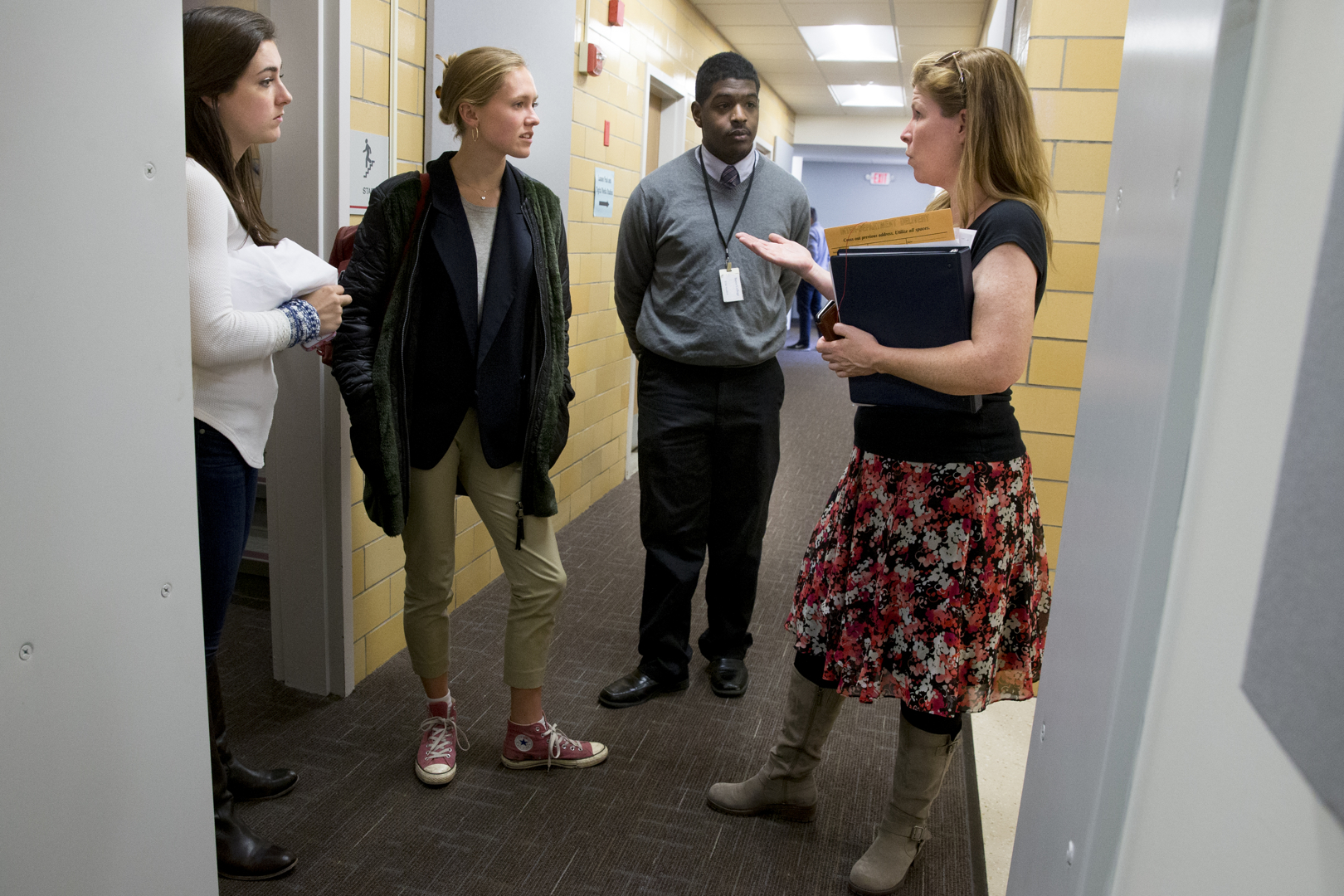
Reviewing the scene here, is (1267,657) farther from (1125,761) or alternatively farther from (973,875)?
(973,875)

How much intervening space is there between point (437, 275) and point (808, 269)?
0.79 metres

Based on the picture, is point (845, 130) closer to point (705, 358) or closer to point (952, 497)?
point (705, 358)

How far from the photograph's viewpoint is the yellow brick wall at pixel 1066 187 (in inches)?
93.5

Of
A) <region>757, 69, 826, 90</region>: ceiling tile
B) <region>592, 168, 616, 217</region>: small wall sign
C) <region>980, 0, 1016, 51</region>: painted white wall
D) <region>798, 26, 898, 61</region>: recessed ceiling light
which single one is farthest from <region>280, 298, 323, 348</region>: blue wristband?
<region>757, 69, 826, 90</region>: ceiling tile

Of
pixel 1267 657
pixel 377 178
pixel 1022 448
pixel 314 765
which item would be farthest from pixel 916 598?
pixel 377 178

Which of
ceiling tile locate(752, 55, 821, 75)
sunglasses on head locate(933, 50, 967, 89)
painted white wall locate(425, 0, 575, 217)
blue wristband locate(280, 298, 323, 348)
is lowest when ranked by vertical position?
blue wristband locate(280, 298, 323, 348)

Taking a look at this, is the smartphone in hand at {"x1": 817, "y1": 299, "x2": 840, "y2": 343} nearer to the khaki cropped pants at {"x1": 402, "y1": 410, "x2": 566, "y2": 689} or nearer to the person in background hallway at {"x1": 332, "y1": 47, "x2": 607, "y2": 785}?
the person in background hallway at {"x1": 332, "y1": 47, "x2": 607, "y2": 785}

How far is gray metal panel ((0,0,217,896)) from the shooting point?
81cm

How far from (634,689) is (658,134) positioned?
3.71m

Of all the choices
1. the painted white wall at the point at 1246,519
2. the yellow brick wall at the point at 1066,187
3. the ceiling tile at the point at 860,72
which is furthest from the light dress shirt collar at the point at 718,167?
the ceiling tile at the point at 860,72

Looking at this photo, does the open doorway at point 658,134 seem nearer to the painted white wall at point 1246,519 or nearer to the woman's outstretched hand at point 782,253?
the woman's outstretched hand at point 782,253

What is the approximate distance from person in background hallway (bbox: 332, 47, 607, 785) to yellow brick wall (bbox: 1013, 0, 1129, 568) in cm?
133

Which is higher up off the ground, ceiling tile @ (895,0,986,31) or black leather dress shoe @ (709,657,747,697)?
ceiling tile @ (895,0,986,31)

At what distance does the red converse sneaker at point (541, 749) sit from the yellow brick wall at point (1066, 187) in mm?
1366
